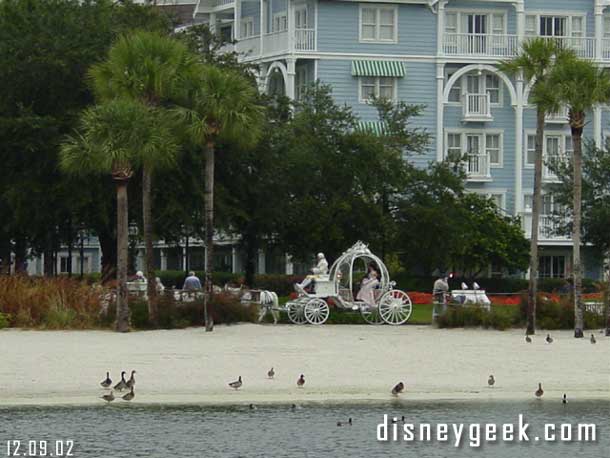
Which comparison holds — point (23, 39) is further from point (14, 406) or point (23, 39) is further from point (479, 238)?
point (14, 406)

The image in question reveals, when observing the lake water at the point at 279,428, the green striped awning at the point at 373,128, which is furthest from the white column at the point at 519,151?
the lake water at the point at 279,428

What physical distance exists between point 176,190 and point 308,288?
392 inches

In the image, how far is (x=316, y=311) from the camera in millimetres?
53938

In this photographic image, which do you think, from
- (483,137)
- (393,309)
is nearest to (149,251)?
(393,309)

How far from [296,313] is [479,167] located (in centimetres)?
3876

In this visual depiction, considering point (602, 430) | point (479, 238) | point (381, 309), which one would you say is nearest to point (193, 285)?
point (381, 309)

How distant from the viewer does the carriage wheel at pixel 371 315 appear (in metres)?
54.8

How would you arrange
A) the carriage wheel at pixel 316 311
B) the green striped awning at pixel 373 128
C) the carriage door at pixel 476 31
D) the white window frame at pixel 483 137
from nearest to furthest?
the carriage wheel at pixel 316 311, the green striped awning at pixel 373 128, the carriage door at pixel 476 31, the white window frame at pixel 483 137

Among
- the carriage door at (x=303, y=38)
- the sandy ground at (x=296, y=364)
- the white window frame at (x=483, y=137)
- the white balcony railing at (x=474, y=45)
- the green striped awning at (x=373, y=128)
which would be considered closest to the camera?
the sandy ground at (x=296, y=364)

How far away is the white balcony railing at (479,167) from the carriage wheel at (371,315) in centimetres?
3672

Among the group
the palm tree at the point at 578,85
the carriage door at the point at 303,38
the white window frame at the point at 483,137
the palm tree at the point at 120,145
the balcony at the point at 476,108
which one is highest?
the carriage door at the point at 303,38

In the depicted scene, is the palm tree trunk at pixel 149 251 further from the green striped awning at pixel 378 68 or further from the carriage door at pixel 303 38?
the green striped awning at pixel 378 68

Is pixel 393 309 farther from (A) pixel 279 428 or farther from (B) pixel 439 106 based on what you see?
(B) pixel 439 106

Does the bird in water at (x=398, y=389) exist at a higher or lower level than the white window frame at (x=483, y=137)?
lower
